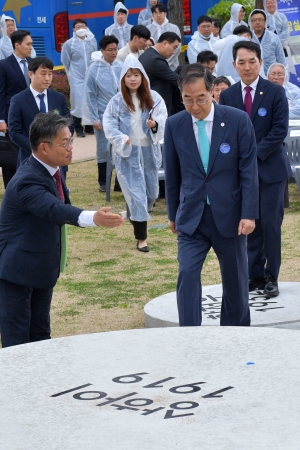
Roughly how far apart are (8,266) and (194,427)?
1.74 metres

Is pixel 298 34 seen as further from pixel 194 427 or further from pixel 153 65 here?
pixel 194 427

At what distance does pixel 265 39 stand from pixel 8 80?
5.03m

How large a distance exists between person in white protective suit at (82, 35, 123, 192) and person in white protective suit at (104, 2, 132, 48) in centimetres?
591

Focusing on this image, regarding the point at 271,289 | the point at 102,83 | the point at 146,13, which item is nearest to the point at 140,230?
the point at 271,289

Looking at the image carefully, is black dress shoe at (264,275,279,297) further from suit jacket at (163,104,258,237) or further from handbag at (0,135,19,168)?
handbag at (0,135,19,168)

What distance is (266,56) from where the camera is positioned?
1376 centimetres

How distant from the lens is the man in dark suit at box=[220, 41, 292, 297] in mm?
6457

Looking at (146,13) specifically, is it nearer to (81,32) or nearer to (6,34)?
(81,32)

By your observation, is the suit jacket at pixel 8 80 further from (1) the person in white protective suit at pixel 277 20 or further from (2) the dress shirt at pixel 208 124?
(1) the person in white protective suit at pixel 277 20

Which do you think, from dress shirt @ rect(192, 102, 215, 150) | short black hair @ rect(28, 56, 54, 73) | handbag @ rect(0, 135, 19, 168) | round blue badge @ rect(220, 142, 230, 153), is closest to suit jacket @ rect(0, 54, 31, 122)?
handbag @ rect(0, 135, 19, 168)

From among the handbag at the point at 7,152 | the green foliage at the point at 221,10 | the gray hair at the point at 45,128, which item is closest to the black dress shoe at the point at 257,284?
the gray hair at the point at 45,128

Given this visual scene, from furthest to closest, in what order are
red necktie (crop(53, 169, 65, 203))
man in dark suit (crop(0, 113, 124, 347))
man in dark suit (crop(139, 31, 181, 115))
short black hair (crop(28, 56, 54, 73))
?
man in dark suit (crop(139, 31, 181, 115)) < short black hair (crop(28, 56, 54, 73)) < red necktie (crop(53, 169, 65, 203)) < man in dark suit (crop(0, 113, 124, 347))

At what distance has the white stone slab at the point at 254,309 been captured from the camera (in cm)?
598

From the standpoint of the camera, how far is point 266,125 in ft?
21.4
